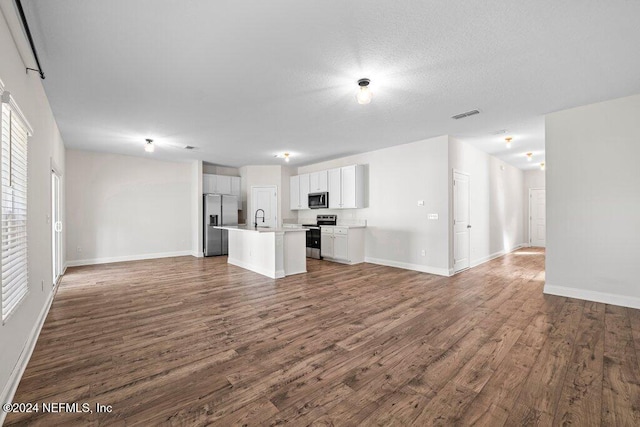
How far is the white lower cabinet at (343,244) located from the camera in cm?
640

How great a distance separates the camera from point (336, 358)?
2.29 m

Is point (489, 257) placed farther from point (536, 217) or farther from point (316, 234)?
point (316, 234)

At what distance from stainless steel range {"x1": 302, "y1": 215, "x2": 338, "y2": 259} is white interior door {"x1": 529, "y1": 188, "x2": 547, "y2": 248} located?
7057mm


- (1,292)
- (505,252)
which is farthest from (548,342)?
(505,252)

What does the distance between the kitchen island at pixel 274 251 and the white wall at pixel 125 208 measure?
2.83 meters

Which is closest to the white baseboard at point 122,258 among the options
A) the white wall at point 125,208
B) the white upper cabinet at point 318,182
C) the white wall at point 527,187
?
the white wall at point 125,208

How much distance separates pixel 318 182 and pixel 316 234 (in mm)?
1403

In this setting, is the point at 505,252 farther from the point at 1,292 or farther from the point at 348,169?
the point at 1,292

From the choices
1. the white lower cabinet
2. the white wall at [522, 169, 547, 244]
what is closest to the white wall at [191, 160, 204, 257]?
the white lower cabinet

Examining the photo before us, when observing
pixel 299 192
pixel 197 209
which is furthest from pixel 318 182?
pixel 197 209

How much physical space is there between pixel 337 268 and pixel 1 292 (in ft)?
16.0

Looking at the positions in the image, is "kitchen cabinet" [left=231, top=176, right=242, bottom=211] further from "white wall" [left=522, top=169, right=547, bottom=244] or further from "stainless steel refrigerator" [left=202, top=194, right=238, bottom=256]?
"white wall" [left=522, top=169, right=547, bottom=244]

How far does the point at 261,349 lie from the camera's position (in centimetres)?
246

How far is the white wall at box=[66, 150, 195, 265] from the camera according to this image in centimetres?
643
